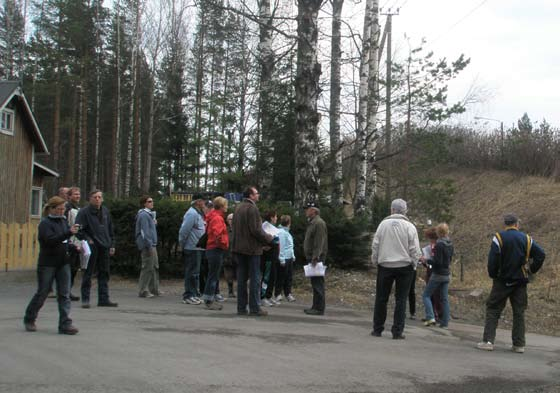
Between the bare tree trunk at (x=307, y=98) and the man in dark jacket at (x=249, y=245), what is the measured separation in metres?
6.22

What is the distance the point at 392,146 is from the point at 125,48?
2494 centimetres

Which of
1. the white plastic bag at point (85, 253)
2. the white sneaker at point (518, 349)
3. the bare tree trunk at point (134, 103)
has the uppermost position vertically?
the bare tree trunk at point (134, 103)

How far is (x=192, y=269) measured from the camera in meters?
12.3

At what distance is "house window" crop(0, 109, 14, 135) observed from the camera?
102 feet

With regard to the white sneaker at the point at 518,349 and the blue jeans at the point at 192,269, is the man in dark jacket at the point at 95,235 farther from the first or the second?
the white sneaker at the point at 518,349

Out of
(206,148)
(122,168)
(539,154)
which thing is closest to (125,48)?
(122,168)

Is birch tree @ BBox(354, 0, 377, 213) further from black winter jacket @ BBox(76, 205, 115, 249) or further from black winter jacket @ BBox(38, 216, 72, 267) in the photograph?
black winter jacket @ BBox(38, 216, 72, 267)

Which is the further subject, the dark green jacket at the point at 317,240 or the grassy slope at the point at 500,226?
the grassy slope at the point at 500,226

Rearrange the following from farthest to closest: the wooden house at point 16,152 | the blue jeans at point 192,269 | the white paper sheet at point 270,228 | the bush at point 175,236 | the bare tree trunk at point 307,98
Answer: the wooden house at point 16,152 < the bare tree trunk at point 307,98 < the bush at point 175,236 < the white paper sheet at point 270,228 < the blue jeans at point 192,269

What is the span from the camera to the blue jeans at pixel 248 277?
35.1 ft

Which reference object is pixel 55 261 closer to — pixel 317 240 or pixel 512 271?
pixel 317 240

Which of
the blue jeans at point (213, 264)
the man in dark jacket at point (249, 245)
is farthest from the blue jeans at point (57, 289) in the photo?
the blue jeans at point (213, 264)

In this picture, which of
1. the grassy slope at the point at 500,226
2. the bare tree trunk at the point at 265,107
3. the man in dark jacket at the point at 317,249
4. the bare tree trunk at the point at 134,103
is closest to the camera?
the man in dark jacket at the point at 317,249

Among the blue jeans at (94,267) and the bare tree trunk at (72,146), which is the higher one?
the bare tree trunk at (72,146)
